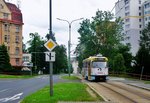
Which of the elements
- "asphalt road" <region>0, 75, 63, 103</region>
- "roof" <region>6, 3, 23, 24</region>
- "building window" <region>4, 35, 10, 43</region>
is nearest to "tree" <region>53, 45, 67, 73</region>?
"roof" <region>6, 3, 23, 24</region>

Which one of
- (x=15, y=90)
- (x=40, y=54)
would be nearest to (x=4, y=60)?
(x=40, y=54)

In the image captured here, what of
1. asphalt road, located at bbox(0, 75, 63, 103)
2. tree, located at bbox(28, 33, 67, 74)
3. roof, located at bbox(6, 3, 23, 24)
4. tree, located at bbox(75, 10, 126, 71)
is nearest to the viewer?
asphalt road, located at bbox(0, 75, 63, 103)

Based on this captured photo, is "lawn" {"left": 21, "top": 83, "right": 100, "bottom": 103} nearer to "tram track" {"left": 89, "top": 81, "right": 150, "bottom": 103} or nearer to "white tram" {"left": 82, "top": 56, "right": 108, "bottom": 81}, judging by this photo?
"tram track" {"left": 89, "top": 81, "right": 150, "bottom": 103}

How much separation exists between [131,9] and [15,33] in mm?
48726

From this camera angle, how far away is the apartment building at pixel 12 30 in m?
106

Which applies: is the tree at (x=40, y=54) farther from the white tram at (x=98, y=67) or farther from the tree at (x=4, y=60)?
the white tram at (x=98, y=67)

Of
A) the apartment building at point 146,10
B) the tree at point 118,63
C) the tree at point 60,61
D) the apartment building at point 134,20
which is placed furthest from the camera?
the tree at point 60,61

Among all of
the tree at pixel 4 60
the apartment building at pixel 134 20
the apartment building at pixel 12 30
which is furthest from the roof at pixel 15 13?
the apartment building at pixel 134 20

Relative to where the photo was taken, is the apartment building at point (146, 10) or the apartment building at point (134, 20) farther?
the apartment building at point (134, 20)

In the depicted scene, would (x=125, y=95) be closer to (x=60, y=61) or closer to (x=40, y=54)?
(x=40, y=54)

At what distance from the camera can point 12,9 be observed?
11100 cm

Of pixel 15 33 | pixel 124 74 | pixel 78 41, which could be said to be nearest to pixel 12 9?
pixel 15 33

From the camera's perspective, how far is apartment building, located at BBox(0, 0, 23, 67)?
106 meters

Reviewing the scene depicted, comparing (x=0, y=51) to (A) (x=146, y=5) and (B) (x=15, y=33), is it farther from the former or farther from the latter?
(A) (x=146, y=5)
